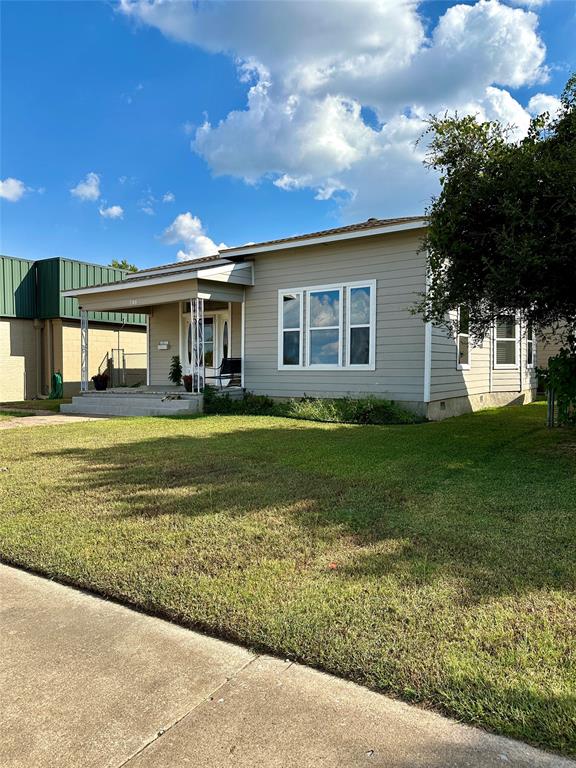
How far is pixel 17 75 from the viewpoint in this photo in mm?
12617

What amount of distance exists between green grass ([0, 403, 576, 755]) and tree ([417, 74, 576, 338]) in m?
2.11

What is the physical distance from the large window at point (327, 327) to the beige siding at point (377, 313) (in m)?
0.15

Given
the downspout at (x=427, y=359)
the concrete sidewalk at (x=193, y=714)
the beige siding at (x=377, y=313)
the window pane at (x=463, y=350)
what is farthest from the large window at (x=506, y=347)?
A: the concrete sidewalk at (x=193, y=714)

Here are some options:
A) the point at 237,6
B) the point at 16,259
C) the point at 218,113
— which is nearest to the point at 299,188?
the point at 218,113

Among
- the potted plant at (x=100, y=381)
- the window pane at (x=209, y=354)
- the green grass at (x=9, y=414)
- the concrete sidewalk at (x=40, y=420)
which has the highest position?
the window pane at (x=209, y=354)

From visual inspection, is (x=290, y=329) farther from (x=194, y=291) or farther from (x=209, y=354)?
(x=209, y=354)

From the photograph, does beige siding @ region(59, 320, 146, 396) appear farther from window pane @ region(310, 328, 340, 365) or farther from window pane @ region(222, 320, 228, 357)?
window pane @ region(310, 328, 340, 365)

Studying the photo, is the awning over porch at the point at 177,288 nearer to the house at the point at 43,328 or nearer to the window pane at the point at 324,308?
the window pane at the point at 324,308

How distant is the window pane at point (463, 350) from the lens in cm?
1207

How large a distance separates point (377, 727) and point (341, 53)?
39.7ft

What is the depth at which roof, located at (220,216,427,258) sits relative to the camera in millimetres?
10273

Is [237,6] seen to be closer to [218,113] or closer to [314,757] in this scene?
[218,113]

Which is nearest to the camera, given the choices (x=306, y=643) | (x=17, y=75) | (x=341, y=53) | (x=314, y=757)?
(x=314, y=757)

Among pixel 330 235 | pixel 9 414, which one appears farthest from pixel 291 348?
pixel 9 414
